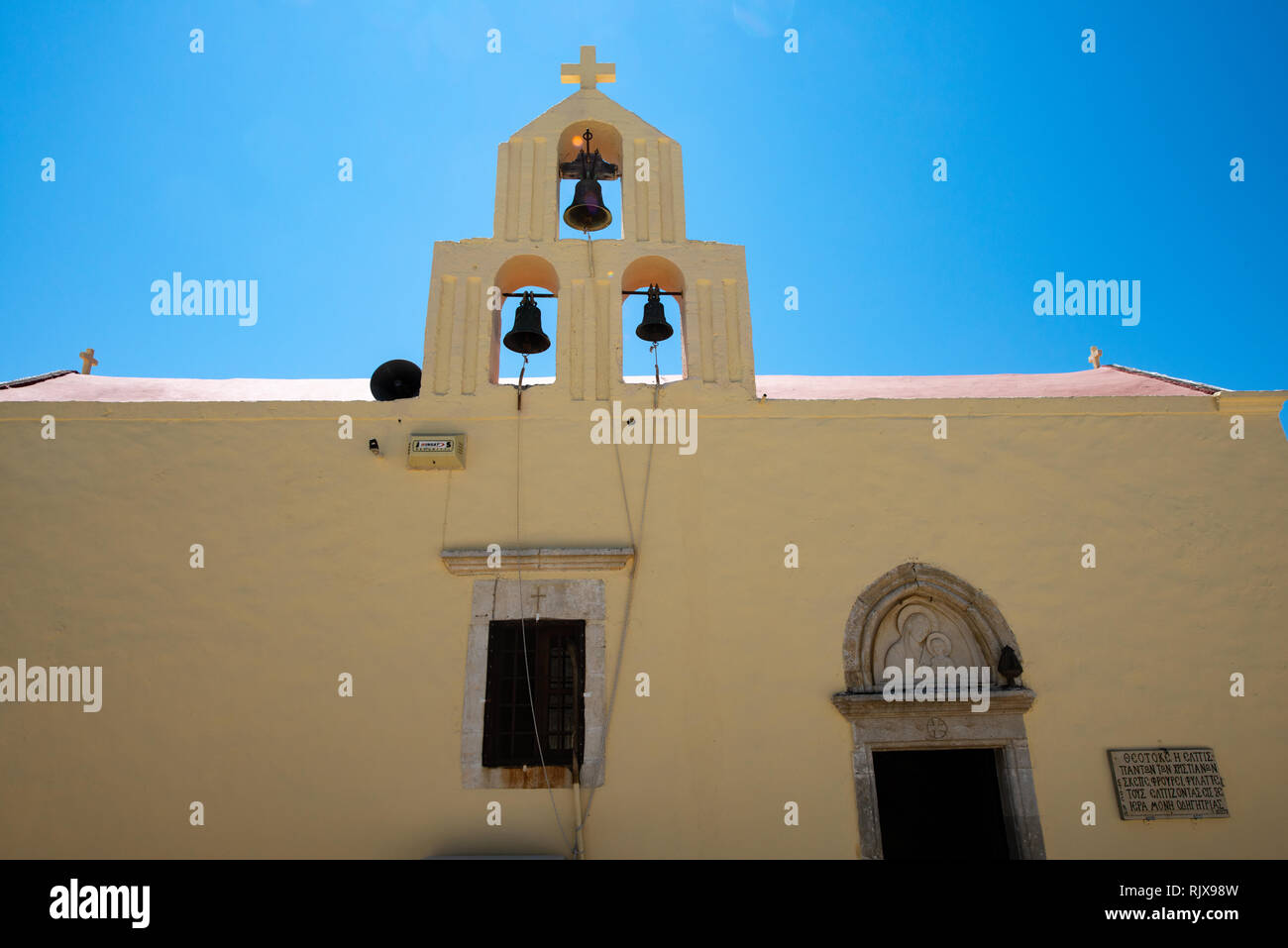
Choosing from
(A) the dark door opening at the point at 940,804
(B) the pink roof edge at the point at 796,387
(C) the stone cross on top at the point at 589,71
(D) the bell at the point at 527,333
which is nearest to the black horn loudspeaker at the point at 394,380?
(B) the pink roof edge at the point at 796,387

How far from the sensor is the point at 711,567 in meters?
6.05

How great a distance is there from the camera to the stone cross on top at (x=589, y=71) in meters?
7.70

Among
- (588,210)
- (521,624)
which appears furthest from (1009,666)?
(588,210)

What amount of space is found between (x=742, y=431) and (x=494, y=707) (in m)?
2.90

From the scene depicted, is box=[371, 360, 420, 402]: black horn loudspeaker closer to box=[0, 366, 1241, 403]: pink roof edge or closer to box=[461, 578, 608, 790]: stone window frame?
box=[0, 366, 1241, 403]: pink roof edge

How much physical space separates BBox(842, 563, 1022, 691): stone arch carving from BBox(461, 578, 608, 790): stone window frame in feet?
6.21

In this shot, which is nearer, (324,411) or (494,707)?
(494,707)

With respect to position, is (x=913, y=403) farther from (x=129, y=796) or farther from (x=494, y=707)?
(x=129, y=796)

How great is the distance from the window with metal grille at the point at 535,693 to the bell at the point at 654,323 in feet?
8.57

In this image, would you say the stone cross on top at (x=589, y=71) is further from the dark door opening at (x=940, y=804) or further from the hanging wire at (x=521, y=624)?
the dark door opening at (x=940, y=804)

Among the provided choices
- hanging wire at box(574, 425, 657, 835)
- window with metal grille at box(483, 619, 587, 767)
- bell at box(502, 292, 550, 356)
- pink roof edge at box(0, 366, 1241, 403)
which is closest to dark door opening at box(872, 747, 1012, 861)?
hanging wire at box(574, 425, 657, 835)

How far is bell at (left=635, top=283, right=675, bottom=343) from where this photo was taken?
683cm

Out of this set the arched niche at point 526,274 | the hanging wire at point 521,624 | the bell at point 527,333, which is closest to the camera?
the hanging wire at point 521,624
